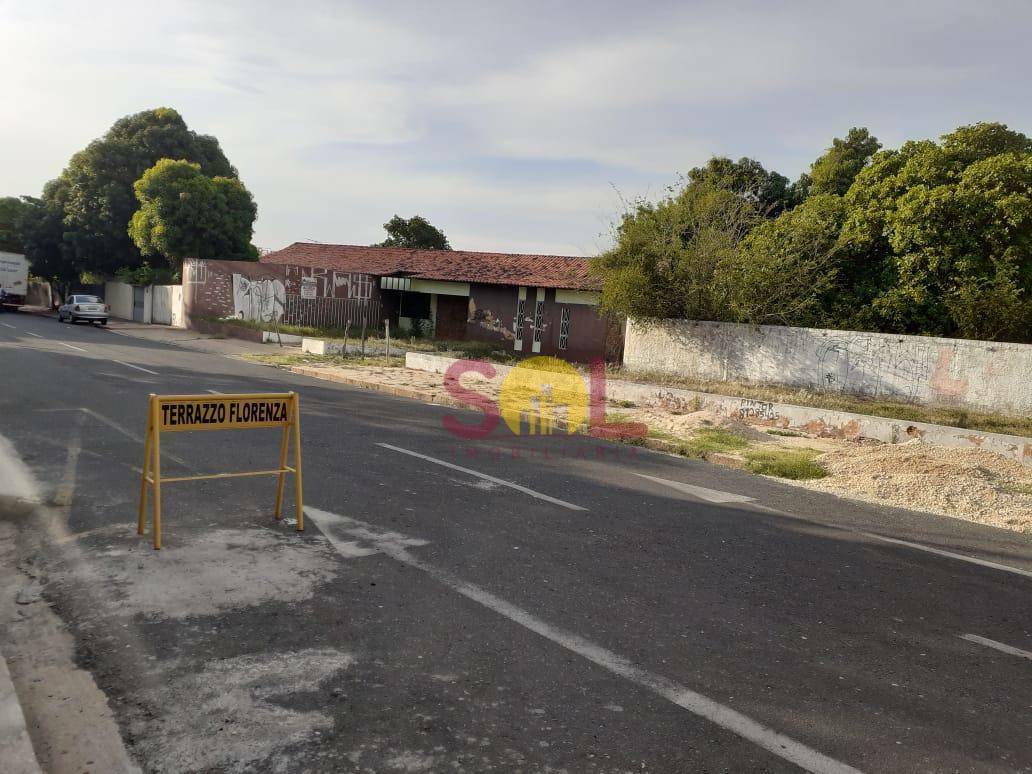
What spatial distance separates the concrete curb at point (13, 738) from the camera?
3.08 meters

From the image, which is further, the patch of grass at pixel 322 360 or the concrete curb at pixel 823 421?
the patch of grass at pixel 322 360

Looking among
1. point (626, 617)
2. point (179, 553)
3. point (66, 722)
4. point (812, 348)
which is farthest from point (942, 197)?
point (66, 722)

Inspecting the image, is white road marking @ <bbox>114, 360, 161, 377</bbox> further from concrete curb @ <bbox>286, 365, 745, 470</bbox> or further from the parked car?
the parked car

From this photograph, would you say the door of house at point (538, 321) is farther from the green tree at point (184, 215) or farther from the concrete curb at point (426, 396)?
the green tree at point (184, 215)

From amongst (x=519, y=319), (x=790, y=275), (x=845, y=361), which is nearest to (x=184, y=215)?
(x=519, y=319)

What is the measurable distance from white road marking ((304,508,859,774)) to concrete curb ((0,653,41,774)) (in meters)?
2.48

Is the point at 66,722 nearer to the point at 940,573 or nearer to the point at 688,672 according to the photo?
the point at 688,672

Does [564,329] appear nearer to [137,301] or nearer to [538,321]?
[538,321]

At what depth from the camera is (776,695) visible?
158 inches

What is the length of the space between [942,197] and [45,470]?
18219mm

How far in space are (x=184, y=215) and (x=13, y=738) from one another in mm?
39398

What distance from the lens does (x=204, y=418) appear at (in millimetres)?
6031

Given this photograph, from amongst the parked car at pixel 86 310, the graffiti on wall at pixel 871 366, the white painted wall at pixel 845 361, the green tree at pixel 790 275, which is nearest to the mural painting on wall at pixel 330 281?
the parked car at pixel 86 310

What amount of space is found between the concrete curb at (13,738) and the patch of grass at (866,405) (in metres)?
13.2
